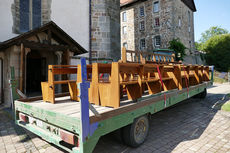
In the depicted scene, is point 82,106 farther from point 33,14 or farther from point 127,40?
point 127,40

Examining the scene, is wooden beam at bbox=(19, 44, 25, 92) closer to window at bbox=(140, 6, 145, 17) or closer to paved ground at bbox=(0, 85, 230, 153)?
paved ground at bbox=(0, 85, 230, 153)

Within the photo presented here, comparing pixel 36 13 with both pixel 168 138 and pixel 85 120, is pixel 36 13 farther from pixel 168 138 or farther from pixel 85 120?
pixel 168 138

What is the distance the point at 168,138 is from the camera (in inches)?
153

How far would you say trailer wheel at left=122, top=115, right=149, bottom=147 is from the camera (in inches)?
124

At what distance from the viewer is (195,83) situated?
20.6 feet

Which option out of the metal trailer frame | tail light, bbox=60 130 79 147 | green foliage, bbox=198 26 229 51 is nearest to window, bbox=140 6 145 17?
the metal trailer frame

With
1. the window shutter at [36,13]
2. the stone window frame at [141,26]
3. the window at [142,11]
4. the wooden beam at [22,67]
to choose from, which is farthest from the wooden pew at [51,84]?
the window at [142,11]

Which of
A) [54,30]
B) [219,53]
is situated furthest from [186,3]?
[54,30]

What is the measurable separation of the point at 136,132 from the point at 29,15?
8604 millimetres

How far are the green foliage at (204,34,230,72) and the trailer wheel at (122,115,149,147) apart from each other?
30.7 metres

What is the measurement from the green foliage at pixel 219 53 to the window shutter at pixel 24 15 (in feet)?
99.8

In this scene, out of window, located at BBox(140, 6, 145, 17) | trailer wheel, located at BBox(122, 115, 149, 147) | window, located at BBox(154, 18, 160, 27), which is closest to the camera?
trailer wheel, located at BBox(122, 115, 149, 147)

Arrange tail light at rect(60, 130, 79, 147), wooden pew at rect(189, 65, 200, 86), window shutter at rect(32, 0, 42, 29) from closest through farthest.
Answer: tail light at rect(60, 130, 79, 147)
wooden pew at rect(189, 65, 200, 86)
window shutter at rect(32, 0, 42, 29)

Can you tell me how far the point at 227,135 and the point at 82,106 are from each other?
3848 mm
